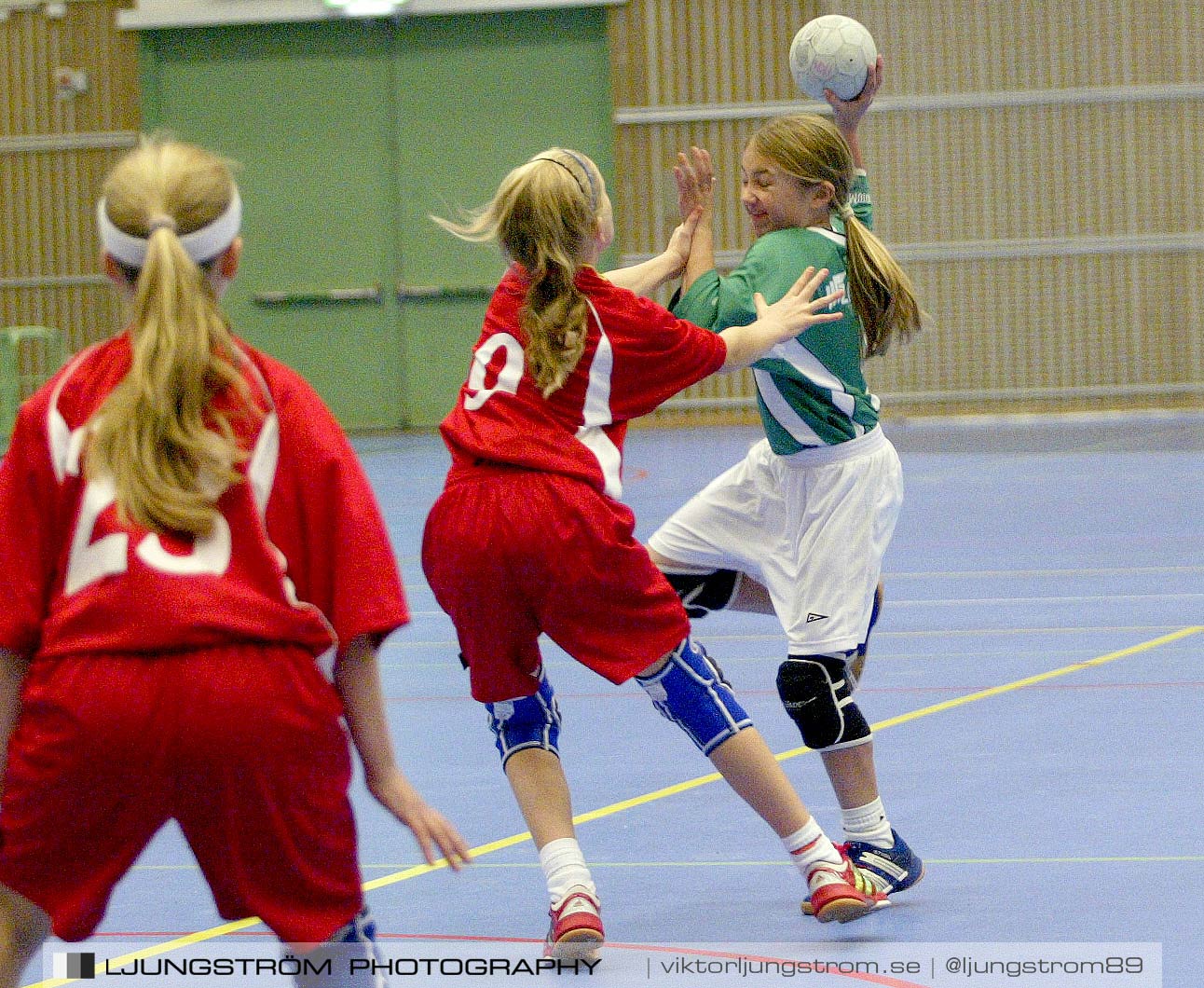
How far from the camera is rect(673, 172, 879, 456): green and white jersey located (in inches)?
132

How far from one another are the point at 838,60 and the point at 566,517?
60.7 inches

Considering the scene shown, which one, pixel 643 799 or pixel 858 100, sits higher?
pixel 858 100

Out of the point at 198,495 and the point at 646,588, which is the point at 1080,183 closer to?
the point at 646,588

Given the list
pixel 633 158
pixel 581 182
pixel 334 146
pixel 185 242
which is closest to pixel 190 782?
pixel 185 242

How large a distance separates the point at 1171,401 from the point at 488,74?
659 centimetres

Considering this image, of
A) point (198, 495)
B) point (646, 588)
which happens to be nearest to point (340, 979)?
point (198, 495)

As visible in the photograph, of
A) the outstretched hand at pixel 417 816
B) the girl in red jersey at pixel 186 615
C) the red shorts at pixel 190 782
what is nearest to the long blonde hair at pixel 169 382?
the girl in red jersey at pixel 186 615

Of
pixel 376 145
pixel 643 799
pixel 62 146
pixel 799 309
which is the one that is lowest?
pixel 643 799

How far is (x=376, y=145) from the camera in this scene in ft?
51.9

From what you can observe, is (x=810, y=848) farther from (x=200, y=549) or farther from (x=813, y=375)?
(x=200, y=549)

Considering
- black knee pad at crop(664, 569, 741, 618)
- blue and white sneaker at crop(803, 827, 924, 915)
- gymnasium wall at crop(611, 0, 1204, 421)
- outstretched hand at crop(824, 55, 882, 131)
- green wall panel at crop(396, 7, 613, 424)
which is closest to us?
blue and white sneaker at crop(803, 827, 924, 915)

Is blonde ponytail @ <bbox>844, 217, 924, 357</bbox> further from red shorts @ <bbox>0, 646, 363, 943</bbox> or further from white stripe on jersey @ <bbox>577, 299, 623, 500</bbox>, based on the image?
red shorts @ <bbox>0, 646, 363, 943</bbox>

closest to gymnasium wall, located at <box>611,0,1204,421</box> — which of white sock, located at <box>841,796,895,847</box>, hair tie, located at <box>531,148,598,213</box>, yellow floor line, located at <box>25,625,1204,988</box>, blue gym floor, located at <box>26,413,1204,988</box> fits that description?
blue gym floor, located at <box>26,413,1204,988</box>

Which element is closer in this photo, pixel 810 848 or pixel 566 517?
pixel 566 517
